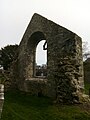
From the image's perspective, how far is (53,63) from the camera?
14.0 meters

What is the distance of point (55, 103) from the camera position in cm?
1211

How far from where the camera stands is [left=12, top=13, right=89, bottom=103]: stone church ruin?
12.2 m

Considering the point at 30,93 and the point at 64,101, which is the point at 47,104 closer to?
the point at 64,101

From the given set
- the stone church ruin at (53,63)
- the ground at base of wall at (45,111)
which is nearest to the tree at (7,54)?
the stone church ruin at (53,63)

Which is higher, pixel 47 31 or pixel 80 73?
pixel 47 31

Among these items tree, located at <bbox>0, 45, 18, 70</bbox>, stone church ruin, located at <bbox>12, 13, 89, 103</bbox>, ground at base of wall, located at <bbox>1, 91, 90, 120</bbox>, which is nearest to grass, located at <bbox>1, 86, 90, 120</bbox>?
ground at base of wall, located at <bbox>1, 91, 90, 120</bbox>

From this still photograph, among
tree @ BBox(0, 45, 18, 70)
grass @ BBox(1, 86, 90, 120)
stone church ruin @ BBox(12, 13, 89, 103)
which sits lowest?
grass @ BBox(1, 86, 90, 120)

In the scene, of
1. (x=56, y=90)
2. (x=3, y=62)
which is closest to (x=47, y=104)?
(x=56, y=90)

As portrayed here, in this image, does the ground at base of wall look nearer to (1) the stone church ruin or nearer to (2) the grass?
(2) the grass

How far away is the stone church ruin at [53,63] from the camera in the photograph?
1217 cm

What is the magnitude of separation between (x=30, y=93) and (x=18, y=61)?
3375 mm

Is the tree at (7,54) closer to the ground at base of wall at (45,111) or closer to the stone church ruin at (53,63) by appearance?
the stone church ruin at (53,63)

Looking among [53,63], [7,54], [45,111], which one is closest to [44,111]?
[45,111]

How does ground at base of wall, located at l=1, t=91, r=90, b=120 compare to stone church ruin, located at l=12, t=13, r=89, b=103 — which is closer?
ground at base of wall, located at l=1, t=91, r=90, b=120
